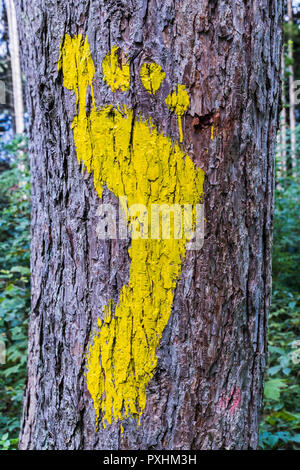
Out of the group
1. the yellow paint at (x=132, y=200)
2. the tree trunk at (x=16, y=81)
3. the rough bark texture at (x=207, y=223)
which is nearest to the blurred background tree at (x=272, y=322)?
the rough bark texture at (x=207, y=223)

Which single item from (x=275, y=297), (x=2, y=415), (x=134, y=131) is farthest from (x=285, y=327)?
(x=134, y=131)

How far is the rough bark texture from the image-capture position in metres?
0.94

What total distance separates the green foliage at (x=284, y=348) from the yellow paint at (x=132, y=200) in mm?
1568

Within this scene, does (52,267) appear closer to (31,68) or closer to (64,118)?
(64,118)

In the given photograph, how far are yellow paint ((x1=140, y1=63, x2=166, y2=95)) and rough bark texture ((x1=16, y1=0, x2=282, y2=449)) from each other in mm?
18

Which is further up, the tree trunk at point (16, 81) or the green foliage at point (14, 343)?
the tree trunk at point (16, 81)

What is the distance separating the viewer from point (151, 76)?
0.94 m

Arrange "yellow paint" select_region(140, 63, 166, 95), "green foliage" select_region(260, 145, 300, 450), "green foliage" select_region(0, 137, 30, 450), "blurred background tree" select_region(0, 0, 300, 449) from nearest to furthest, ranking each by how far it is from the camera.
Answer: "yellow paint" select_region(140, 63, 166, 95) → "green foliage" select_region(260, 145, 300, 450) → "blurred background tree" select_region(0, 0, 300, 449) → "green foliage" select_region(0, 137, 30, 450)

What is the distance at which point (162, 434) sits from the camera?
3.25ft

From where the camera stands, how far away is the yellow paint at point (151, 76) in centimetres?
94

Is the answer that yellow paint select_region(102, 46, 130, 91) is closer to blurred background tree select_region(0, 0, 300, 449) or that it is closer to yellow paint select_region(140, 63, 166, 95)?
yellow paint select_region(140, 63, 166, 95)

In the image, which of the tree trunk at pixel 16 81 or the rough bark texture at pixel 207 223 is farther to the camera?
the tree trunk at pixel 16 81

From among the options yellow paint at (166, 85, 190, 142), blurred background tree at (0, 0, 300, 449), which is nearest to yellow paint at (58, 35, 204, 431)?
yellow paint at (166, 85, 190, 142)

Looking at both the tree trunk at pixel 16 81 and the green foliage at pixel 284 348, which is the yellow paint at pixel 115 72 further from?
the tree trunk at pixel 16 81
